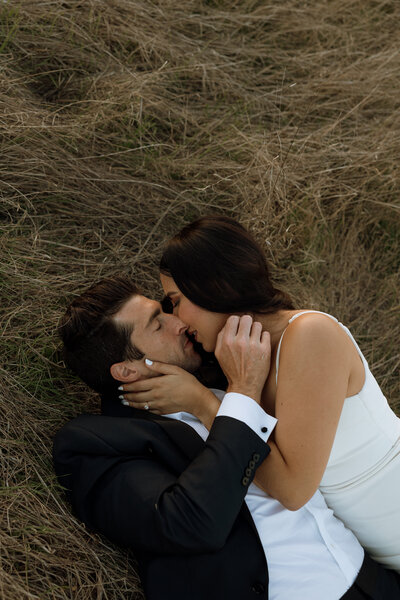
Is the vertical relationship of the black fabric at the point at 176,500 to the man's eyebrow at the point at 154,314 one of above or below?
below

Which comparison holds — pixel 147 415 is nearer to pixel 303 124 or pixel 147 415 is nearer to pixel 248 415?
A: pixel 248 415

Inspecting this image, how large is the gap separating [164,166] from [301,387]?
2.43 m

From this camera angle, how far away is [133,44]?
4.79 metres

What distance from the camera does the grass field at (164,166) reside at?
339cm

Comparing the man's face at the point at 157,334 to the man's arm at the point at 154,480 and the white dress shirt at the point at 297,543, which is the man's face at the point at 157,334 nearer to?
the man's arm at the point at 154,480

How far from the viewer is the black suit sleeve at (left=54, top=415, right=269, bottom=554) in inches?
92.8

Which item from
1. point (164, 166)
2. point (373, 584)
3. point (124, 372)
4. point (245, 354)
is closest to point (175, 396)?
point (124, 372)

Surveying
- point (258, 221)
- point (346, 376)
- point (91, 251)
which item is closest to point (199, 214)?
point (258, 221)

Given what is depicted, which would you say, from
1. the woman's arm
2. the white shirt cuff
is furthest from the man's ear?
the woman's arm

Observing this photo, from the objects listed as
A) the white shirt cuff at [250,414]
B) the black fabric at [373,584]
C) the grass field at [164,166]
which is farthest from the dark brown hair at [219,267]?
the black fabric at [373,584]

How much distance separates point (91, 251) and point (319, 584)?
241 cm

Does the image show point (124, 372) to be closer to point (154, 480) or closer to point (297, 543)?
point (154, 480)

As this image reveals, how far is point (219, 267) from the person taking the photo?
2643 mm

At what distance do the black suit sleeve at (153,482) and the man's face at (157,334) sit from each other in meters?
0.42
